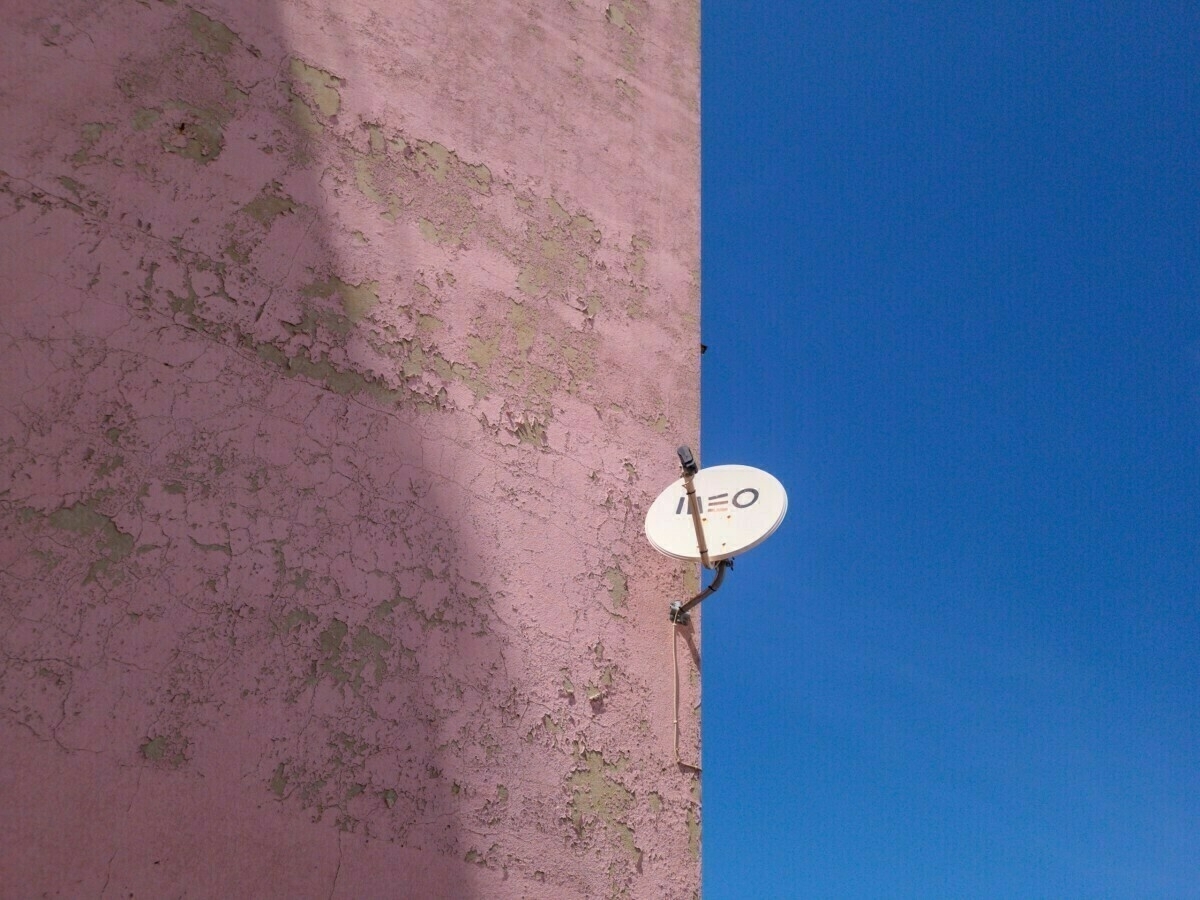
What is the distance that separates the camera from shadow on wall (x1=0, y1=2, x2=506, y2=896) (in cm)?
360

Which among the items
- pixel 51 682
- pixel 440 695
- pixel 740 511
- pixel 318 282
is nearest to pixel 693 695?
pixel 740 511

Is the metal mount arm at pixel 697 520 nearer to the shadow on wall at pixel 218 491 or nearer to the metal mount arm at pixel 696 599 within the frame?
the metal mount arm at pixel 696 599

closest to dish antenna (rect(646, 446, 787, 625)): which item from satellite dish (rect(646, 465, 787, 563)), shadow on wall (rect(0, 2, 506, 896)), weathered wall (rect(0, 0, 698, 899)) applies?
satellite dish (rect(646, 465, 787, 563))

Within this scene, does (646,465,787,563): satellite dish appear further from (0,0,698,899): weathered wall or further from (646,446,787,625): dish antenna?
(0,0,698,899): weathered wall

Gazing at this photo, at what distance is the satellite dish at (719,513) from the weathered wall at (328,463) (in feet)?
0.95

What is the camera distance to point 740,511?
486 centimetres

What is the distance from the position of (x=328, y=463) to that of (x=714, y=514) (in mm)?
1603

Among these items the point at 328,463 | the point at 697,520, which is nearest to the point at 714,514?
the point at 697,520

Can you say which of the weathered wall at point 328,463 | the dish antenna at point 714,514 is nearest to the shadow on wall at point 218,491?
the weathered wall at point 328,463

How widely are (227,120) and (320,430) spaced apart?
1.24 meters

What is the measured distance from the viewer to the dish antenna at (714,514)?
4.74 m

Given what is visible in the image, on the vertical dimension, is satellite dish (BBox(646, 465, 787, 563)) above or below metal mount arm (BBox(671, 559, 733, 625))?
above

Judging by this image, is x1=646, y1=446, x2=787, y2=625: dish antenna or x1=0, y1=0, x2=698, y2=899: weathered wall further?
x1=646, y1=446, x2=787, y2=625: dish antenna

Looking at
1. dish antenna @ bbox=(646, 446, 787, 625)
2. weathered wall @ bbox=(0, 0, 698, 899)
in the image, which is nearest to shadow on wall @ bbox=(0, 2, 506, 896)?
weathered wall @ bbox=(0, 0, 698, 899)
